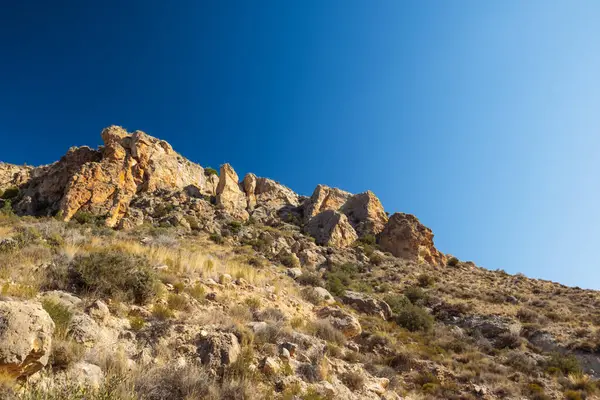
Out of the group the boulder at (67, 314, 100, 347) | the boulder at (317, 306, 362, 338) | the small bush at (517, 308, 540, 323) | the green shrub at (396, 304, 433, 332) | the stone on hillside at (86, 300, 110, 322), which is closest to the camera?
the boulder at (67, 314, 100, 347)

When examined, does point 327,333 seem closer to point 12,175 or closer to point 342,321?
point 342,321

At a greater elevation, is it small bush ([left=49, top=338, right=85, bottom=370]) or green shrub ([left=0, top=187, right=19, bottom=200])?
green shrub ([left=0, top=187, right=19, bottom=200])

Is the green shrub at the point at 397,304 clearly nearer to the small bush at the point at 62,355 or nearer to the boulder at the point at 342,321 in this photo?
the boulder at the point at 342,321

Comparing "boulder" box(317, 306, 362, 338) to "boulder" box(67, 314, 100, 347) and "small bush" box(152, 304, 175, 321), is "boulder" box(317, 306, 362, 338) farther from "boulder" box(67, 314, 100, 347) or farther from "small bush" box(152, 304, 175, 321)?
"boulder" box(67, 314, 100, 347)

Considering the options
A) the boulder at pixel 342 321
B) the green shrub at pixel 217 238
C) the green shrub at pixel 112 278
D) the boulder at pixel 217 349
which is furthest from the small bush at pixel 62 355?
the green shrub at pixel 217 238

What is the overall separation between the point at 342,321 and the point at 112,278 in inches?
215

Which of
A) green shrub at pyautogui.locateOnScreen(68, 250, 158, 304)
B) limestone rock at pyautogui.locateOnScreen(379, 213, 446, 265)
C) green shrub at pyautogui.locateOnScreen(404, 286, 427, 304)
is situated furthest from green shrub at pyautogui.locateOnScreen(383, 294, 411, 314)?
limestone rock at pyautogui.locateOnScreen(379, 213, 446, 265)

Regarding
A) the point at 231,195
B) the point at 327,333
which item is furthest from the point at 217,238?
the point at 327,333

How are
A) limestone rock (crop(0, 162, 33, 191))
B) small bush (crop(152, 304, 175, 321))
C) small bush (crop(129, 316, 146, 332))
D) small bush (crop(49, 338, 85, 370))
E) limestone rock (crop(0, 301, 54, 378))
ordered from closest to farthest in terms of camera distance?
limestone rock (crop(0, 301, 54, 378)) < small bush (crop(49, 338, 85, 370)) < small bush (crop(129, 316, 146, 332)) < small bush (crop(152, 304, 175, 321)) < limestone rock (crop(0, 162, 33, 191))

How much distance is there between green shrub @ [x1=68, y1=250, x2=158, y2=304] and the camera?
5305mm

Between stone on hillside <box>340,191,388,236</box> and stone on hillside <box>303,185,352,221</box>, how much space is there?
1.35 meters

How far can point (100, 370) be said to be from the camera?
3.44 meters

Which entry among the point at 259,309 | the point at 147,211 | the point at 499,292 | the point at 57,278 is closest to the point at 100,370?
the point at 57,278

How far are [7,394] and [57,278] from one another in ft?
10.7
